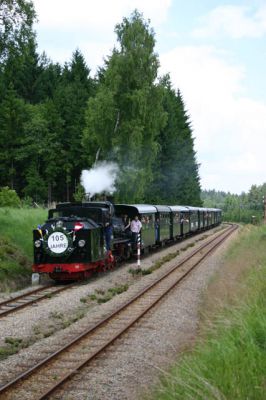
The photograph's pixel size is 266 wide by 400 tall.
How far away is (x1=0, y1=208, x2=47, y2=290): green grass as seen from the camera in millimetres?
17141

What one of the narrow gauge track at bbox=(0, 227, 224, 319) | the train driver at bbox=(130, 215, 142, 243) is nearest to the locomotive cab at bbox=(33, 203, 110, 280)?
Answer: the narrow gauge track at bbox=(0, 227, 224, 319)

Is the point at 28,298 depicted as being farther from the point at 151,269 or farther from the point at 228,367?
the point at 228,367

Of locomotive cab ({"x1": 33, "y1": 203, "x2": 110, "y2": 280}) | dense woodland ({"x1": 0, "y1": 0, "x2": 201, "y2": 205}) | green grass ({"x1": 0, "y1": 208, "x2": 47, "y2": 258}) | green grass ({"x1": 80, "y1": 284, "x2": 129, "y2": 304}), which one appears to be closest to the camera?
green grass ({"x1": 80, "y1": 284, "x2": 129, "y2": 304})

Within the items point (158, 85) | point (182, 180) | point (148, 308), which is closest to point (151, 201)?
point (182, 180)

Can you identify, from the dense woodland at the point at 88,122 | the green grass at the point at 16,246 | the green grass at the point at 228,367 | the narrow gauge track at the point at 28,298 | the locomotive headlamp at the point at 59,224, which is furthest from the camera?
the dense woodland at the point at 88,122

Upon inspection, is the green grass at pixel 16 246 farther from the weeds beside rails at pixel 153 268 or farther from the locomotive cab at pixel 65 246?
the weeds beside rails at pixel 153 268

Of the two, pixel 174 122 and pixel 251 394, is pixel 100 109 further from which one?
pixel 251 394

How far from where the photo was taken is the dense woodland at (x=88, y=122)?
38125 millimetres

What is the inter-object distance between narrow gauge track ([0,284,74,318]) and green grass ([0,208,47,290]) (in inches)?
49.4

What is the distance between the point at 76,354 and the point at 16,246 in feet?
38.2

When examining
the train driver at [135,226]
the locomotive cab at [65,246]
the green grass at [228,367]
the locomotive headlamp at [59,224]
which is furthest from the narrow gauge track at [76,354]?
the train driver at [135,226]

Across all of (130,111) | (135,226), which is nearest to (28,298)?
(135,226)

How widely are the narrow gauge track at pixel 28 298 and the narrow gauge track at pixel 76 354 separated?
235 cm

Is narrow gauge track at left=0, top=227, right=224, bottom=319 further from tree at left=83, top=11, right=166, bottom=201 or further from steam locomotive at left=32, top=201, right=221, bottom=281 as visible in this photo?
tree at left=83, top=11, right=166, bottom=201
